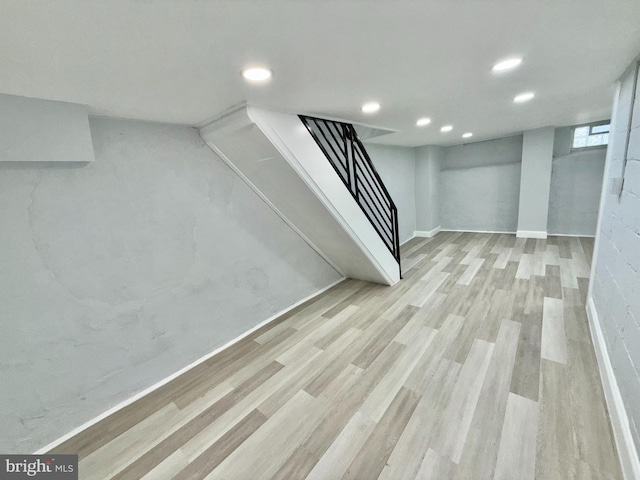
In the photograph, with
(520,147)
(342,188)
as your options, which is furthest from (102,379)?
(520,147)

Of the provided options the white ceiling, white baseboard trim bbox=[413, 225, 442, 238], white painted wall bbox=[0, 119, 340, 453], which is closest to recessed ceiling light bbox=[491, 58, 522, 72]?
the white ceiling

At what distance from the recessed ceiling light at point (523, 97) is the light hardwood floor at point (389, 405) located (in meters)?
2.07

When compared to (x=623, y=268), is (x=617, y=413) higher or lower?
lower

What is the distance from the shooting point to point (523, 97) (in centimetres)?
229

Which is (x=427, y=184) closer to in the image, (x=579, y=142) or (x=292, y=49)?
(x=579, y=142)

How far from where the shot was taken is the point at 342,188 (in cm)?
264

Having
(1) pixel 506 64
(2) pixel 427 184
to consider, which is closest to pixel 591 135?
(2) pixel 427 184

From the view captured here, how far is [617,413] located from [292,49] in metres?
2.53

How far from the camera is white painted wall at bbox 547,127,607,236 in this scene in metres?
4.53

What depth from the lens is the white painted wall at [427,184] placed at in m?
5.67

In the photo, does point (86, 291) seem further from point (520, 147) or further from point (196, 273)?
point (520, 147)

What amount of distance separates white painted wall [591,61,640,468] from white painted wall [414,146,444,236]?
3.59 metres

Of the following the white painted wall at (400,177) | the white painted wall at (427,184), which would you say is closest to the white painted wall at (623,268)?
the white painted wall at (400,177)

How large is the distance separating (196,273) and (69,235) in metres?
0.87
